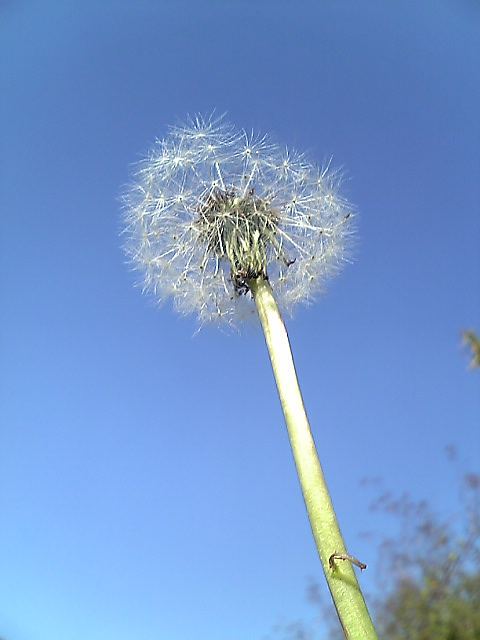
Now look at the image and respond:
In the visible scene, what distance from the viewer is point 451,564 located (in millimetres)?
11430

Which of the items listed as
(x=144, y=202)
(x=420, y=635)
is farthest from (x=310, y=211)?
(x=420, y=635)

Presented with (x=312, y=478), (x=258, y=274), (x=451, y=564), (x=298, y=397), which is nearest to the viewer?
(x=312, y=478)

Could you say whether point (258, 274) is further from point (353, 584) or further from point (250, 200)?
point (353, 584)

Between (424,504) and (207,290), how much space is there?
778cm

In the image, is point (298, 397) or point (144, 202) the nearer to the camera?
point (298, 397)

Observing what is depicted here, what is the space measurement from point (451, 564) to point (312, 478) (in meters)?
8.25

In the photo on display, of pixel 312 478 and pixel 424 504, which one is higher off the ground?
pixel 424 504

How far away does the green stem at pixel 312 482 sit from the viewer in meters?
4.15

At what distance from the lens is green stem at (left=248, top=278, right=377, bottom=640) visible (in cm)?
415

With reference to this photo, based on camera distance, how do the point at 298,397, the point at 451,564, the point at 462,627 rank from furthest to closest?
1. the point at 451,564
2. the point at 462,627
3. the point at 298,397

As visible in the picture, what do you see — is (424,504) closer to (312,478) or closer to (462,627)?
(462,627)

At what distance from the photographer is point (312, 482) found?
15.9 feet

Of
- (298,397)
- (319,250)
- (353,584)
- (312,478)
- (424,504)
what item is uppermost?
(319,250)

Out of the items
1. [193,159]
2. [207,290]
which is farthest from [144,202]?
[207,290]
